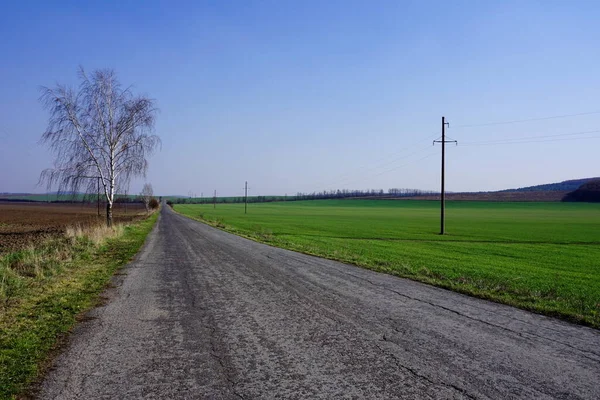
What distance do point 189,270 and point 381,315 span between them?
703cm

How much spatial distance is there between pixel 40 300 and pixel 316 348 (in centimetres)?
598

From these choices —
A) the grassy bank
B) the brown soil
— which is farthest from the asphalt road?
the brown soil

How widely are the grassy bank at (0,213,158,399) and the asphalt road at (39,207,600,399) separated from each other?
0.33 m

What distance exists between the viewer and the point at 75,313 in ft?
24.4

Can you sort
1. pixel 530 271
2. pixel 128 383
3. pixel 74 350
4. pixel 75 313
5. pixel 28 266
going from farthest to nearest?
pixel 530 271
pixel 28 266
pixel 75 313
pixel 74 350
pixel 128 383

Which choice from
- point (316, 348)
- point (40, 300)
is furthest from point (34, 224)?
point (316, 348)

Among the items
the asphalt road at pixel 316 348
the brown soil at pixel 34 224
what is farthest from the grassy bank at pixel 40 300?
the brown soil at pixel 34 224

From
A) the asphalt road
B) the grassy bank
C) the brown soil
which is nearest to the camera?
the asphalt road

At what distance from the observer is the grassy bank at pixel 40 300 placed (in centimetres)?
502

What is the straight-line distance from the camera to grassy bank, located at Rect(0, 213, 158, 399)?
5.02 metres

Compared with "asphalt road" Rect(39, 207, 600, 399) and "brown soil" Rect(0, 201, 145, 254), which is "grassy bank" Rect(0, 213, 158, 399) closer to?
"asphalt road" Rect(39, 207, 600, 399)

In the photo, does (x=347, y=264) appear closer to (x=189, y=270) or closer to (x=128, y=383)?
(x=189, y=270)

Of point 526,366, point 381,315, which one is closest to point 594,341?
point 526,366

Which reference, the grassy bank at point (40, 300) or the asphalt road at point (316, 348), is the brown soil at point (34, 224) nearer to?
the grassy bank at point (40, 300)
